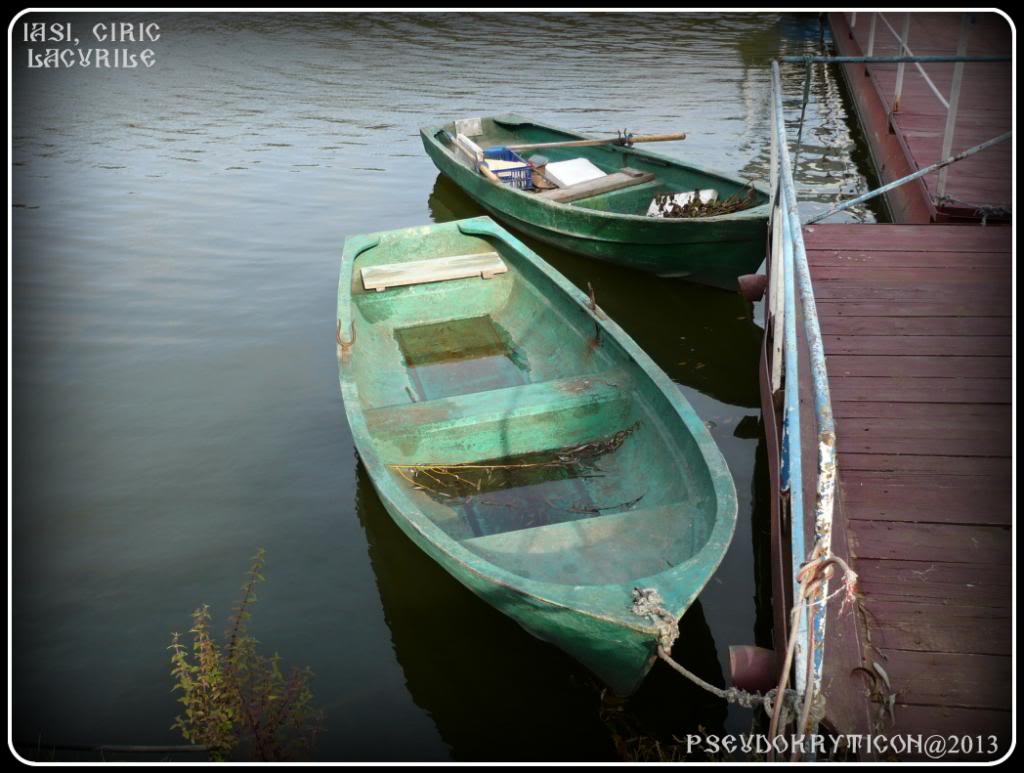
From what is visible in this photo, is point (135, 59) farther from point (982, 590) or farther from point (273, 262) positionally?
point (982, 590)

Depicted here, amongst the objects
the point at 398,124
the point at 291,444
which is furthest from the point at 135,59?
the point at 291,444

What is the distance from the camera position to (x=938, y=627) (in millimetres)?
3381

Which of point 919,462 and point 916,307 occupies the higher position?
point 916,307

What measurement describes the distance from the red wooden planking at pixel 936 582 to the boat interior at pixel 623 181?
554 centimetres

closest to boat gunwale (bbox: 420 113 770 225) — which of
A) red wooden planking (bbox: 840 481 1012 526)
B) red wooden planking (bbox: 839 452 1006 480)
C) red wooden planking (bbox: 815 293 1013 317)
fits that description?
red wooden planking (bbox: 815 293 1013 317)

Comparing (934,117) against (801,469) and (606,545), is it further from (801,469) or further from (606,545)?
(801,469)

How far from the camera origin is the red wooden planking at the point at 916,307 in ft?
17.4

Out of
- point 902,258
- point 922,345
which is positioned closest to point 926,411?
point 922,345

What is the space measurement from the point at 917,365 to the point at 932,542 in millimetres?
1483

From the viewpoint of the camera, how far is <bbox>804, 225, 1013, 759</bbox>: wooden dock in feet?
10.5

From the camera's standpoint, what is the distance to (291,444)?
6699 millimetres

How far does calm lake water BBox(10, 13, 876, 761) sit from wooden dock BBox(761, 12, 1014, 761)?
1201 millimetres

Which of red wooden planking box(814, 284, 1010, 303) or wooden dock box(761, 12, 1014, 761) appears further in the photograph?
red wooden planking box(814, 284, 1010, 303)

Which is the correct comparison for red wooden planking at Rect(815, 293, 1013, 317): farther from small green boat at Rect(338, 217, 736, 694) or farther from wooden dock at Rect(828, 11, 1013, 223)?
wooden dock at Rect(828, 11, 1013, 223)
